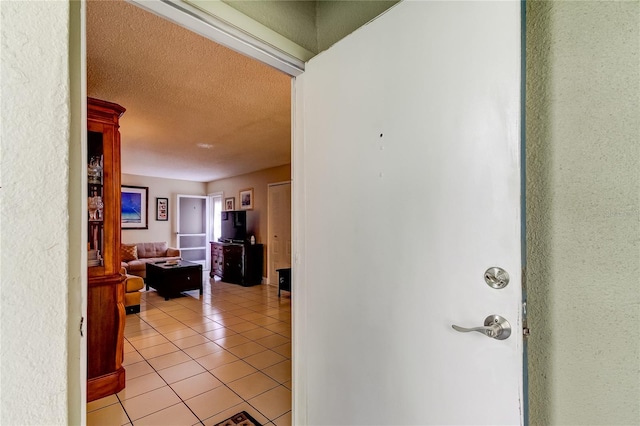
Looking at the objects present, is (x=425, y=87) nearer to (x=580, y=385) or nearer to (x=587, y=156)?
(x=587, y=156)

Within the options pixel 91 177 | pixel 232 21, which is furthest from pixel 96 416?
pixel 232 21

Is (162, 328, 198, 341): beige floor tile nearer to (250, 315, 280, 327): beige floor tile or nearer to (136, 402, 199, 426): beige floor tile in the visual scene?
(250, 315, 280, 327): beige floor tile

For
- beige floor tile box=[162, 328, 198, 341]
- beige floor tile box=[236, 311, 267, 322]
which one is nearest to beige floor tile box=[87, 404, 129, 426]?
beige floor tile box=[162, 328, 198, 341]

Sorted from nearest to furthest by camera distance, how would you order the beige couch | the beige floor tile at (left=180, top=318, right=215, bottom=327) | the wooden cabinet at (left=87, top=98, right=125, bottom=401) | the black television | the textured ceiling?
the textured ceiling, the wooden cabinet at (left=87, top=98, right=125, bottom=401), the beige floor tile at (left=180, top=318, right=215, bottom=327), the beige couch, the black television

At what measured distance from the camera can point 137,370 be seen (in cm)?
253

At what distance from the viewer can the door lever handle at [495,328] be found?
824 millimetres

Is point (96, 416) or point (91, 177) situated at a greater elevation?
point (91, 177)

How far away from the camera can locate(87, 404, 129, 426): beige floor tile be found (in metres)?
1.88

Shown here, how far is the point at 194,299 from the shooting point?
4.84 metres

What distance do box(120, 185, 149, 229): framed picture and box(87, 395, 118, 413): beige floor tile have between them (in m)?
5.03

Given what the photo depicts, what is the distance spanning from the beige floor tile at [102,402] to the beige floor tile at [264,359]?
993mm

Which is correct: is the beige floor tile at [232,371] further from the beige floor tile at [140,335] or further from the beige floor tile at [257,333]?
the beige floor tile at [140,335]

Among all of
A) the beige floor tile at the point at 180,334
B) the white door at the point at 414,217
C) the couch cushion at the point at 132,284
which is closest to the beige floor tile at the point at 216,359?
the beige floor tile at the point at 180,334

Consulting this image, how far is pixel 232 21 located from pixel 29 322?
1197 mm
